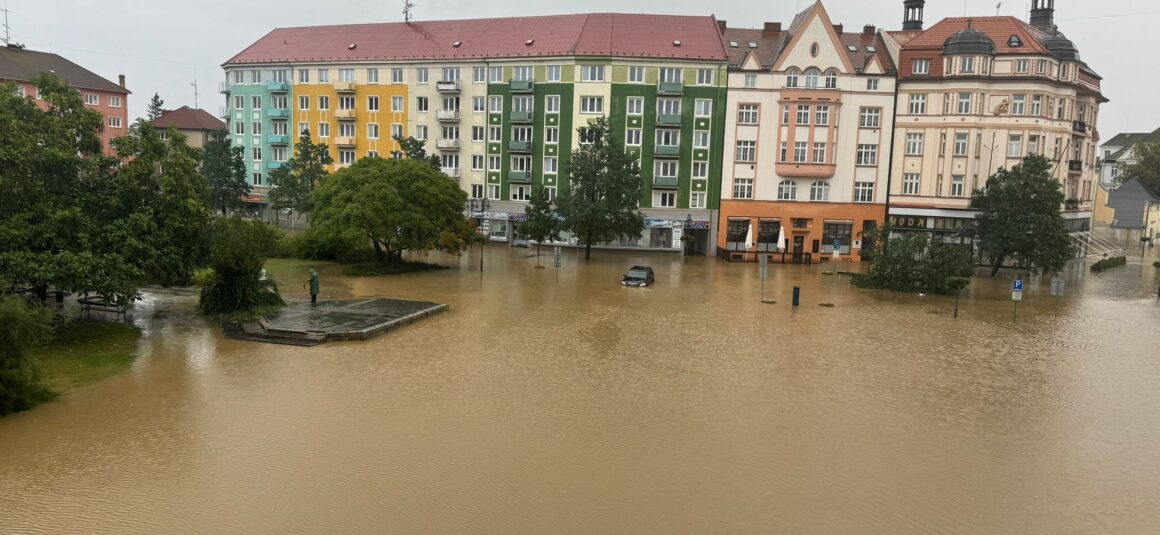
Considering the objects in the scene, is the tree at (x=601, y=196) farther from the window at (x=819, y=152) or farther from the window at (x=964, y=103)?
the window at (x=964, y=103)

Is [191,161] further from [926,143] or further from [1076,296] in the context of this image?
[926,143]

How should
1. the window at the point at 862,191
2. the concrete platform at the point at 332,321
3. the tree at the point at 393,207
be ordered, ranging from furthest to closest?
the window at the point at 862,191 < the tree at the point at 393,207 < the concrete platform at the point at 332,321

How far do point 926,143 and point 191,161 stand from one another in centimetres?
4827

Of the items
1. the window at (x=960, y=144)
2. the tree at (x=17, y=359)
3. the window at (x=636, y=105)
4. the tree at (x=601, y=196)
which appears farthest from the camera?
the window at (x=636, y=105)

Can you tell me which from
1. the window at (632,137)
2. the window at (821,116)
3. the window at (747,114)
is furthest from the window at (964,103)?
the window at (632,137)

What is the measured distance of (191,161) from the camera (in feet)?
83.0

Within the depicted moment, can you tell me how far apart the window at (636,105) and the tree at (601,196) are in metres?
8.89

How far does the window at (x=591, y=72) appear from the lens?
57219 mm

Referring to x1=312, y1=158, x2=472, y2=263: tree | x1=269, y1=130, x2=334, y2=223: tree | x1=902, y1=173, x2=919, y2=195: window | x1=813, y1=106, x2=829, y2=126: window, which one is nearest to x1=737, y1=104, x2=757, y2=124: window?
x1=813, y1=106, x2=829, y2=126: window

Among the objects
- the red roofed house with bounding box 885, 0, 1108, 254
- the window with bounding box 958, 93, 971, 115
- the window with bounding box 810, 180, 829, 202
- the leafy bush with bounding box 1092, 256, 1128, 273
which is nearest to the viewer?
the red roofed house with bounding box 885, 0, 1108, 254

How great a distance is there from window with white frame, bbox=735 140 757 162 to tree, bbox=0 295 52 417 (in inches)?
1878

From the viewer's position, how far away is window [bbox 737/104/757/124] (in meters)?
55.6

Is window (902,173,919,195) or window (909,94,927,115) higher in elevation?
window (909,94,927,115)

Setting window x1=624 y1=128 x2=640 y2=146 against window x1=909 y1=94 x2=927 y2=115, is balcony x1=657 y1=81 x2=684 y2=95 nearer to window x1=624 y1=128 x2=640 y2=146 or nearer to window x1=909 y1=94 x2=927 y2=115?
window x1=624 y1=128 x2=640 y2=146
